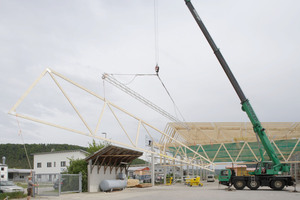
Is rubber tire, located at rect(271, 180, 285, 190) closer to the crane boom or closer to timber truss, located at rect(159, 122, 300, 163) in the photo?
the crane boom

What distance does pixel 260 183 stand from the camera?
94.5 ft

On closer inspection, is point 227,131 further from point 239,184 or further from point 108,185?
point 108,185

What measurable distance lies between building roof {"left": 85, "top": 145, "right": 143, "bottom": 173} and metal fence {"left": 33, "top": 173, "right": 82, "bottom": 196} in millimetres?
2055

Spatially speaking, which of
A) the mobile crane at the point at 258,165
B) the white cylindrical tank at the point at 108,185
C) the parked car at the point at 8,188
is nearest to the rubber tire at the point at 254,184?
the mobile crane at the point at 258,165

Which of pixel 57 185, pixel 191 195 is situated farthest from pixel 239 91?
pixel 57 185

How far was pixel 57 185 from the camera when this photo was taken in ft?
80.7

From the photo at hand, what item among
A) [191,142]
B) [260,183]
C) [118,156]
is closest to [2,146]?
[191,142]

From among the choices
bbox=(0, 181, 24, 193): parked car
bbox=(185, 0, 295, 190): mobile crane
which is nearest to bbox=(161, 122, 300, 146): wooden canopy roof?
bbox=(185, 0, 295, 190): mobile crane

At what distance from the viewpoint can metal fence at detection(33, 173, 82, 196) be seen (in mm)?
23438

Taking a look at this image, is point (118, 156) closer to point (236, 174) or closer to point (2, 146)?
point (236, 174)

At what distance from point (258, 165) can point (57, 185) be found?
57.5 ft

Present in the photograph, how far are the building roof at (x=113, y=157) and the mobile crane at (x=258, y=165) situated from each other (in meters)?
10.3

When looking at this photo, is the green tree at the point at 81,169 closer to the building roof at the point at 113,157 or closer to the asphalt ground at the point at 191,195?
the building roof at the point at 113,157

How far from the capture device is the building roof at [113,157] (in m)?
27.2
